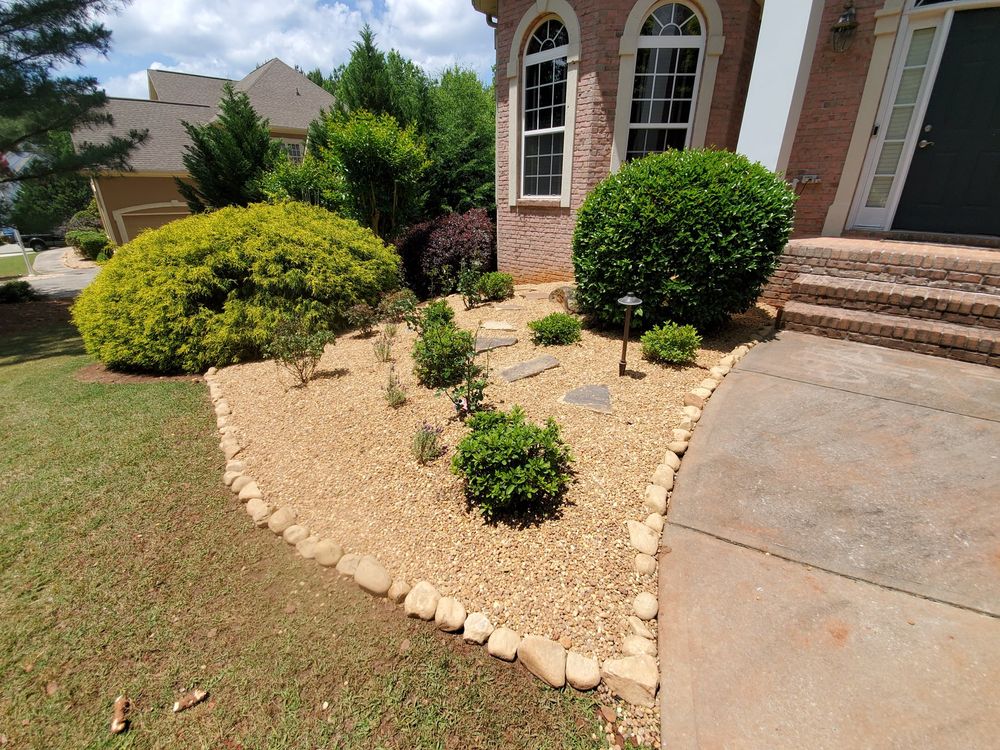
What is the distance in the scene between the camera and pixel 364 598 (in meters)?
2.26

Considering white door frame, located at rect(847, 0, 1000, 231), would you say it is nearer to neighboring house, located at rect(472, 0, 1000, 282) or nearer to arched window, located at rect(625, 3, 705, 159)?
neighboring house, located at rect(472, 0, 1000, 282)

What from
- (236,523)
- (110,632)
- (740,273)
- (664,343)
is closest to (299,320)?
(236,523)

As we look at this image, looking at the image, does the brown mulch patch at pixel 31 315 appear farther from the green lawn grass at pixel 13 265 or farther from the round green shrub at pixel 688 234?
the round green shrub at pixel 688 234

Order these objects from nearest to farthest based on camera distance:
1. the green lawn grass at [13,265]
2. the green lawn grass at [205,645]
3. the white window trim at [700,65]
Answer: the green lawn grass at [205,645]
the white window trim at [700,65]
the green lawn grass at [13,265]

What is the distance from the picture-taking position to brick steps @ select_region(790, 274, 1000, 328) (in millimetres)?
4113

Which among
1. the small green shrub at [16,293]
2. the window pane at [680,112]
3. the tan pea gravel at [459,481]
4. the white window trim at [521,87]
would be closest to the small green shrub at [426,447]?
the tan pea gravel at [459,481]

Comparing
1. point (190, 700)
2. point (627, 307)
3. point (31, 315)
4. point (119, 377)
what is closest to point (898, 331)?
point (627, 307)

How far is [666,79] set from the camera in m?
6.73

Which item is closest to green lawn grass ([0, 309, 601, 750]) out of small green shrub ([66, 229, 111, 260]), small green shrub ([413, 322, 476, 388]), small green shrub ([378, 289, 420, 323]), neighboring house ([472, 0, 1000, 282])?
small green shrub ([413, 322, 476, 388])

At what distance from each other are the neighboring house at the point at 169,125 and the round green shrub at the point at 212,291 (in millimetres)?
13232

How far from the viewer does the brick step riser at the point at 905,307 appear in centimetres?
409

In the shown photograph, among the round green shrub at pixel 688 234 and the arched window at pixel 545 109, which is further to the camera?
the arched window at pixel 545 109

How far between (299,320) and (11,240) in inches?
1407

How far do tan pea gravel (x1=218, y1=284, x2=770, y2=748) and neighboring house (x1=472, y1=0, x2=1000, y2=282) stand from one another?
2.86m
